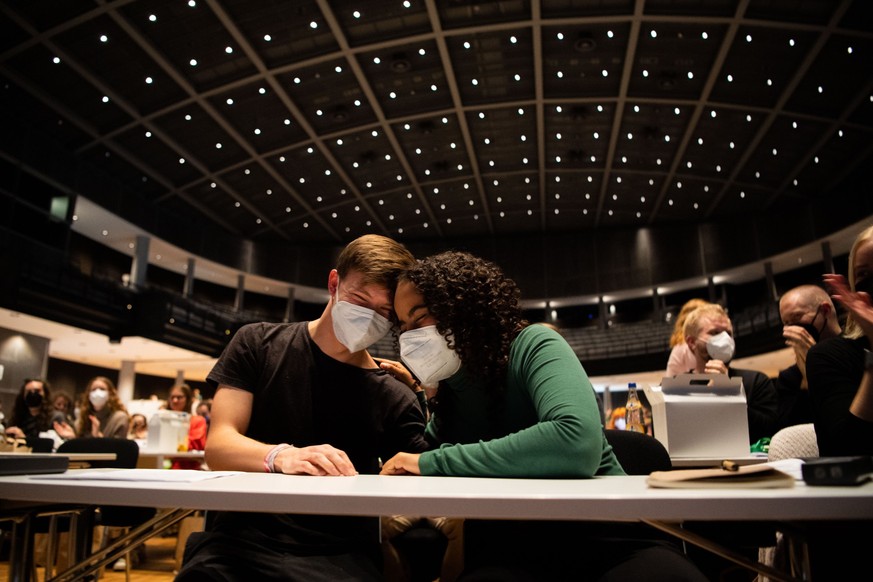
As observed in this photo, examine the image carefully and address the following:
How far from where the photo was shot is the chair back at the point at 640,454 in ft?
6.21

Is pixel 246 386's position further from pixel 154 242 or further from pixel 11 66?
pixel 154 242

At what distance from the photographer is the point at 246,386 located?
5.47ft

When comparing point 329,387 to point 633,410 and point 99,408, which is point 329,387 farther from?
point 99,408

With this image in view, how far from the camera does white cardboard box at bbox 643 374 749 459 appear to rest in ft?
8.09

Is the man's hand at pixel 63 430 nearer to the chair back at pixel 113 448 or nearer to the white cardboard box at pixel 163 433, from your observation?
the white cardboard box at pixel 163 433

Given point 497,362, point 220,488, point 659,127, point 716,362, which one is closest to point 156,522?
point 220,488

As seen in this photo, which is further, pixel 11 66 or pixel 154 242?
pixel 154 242

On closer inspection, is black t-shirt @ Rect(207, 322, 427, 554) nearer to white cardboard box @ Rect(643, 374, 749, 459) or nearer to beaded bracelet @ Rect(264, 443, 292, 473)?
beaded bracelet @ Rect(264, 443, 292, 473)

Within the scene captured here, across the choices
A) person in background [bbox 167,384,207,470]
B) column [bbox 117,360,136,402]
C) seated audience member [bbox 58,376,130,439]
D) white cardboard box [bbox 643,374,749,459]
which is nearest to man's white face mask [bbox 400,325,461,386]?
white cardboard box [bbox 643,374,749,459]

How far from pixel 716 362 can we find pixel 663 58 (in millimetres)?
11290

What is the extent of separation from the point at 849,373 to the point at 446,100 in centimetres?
1330

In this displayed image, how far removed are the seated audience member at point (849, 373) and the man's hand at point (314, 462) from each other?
1.15 metres

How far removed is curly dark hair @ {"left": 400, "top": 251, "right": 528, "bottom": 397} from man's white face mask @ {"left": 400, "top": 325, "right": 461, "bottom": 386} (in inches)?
0.9

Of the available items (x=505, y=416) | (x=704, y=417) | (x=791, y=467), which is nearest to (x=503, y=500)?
(x=505, y=416)
